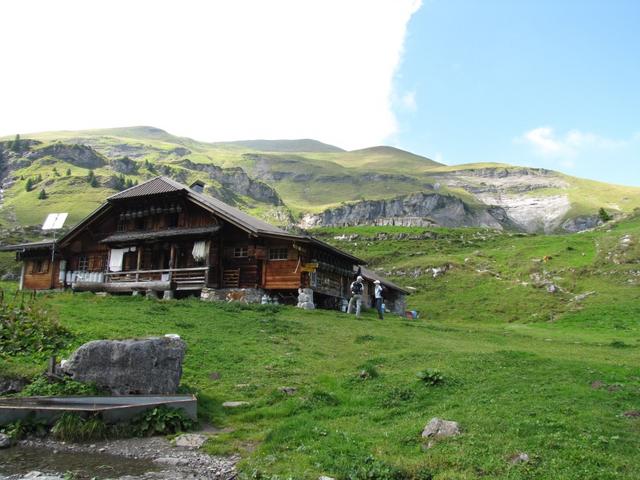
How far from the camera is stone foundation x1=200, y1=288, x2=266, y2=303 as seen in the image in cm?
3831

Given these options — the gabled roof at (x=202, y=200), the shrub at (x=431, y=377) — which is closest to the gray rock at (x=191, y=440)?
the shrub at (x=431, y=377)

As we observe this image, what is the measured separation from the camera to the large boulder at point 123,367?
14.3m

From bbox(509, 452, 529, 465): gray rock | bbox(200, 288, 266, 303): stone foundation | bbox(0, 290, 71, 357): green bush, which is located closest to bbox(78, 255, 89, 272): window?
bbox(200, 288, 266, 303): stone foundation

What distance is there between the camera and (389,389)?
15070 mm

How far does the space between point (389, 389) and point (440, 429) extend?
3.72 metres

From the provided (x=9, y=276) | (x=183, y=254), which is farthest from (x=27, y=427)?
(x=9, y=276)

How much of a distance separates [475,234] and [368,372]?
8289 centimetres

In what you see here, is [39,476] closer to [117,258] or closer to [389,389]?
[389,389]

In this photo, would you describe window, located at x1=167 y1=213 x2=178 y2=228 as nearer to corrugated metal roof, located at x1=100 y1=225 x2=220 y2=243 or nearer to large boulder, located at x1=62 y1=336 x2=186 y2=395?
corrugated metal roof, located at x1=100 y1=225 x2=220 y2=243

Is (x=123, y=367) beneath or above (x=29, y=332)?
beneath

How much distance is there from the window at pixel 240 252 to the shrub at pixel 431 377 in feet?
87.3

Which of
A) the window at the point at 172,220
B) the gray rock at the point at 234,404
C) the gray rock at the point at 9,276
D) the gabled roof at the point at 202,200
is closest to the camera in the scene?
the gray rock at the point at 234,404

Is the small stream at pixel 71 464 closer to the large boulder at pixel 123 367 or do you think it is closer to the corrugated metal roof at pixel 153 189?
A: the large boulder at pixel 123 367

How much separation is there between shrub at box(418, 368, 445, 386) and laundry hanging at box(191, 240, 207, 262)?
2781 centimetres
